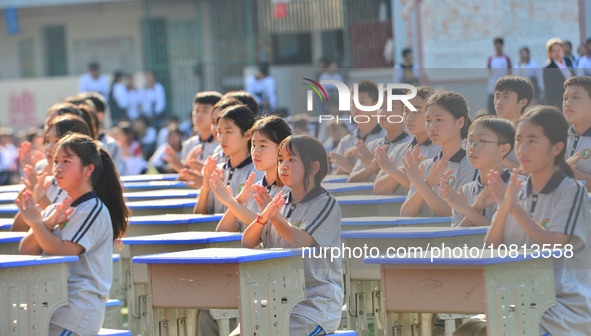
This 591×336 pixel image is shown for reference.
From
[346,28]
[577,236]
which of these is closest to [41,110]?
[346,28]

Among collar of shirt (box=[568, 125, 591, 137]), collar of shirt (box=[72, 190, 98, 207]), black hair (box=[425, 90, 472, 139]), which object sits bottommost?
collar of shirt (box=[72, 190, 98, 207])

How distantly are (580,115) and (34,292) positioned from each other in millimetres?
2530

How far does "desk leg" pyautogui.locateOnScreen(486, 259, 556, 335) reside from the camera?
400 centimetres

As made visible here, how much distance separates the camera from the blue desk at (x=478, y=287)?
4008 millimetres

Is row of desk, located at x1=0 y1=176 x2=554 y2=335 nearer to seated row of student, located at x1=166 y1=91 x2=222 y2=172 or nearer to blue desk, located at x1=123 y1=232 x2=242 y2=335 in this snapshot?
blue desk, located at x1=123 y1=232 x2=242 y2=335

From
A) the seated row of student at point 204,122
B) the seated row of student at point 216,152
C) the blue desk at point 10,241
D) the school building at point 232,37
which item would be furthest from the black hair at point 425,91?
the school building at point 232,37

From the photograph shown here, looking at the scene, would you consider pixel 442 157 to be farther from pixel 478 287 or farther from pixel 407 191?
pixel 478 287

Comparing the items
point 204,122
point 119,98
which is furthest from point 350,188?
point 119,98

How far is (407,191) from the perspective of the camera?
5.78m

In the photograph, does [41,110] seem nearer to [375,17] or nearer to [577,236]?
[375,17]

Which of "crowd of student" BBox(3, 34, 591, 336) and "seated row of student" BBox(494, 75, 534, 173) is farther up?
"seated row of student" BBox(494, 75, 534, 173)

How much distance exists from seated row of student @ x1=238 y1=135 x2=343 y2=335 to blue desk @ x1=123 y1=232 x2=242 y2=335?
291mm

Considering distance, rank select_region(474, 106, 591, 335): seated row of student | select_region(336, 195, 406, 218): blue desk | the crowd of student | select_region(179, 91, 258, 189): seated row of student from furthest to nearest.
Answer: select_region(179, 91, 258, 189): seated row of student → select_region(336, 195, 406, 218): blue desk → the crowd of student → select_region(474, 106, 591, 335): seated row of student

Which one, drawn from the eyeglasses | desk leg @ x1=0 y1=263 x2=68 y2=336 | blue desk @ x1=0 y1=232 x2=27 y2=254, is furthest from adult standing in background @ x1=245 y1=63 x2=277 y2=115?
desk leg @ x1=0 y1=263 x2=68 y2=336
